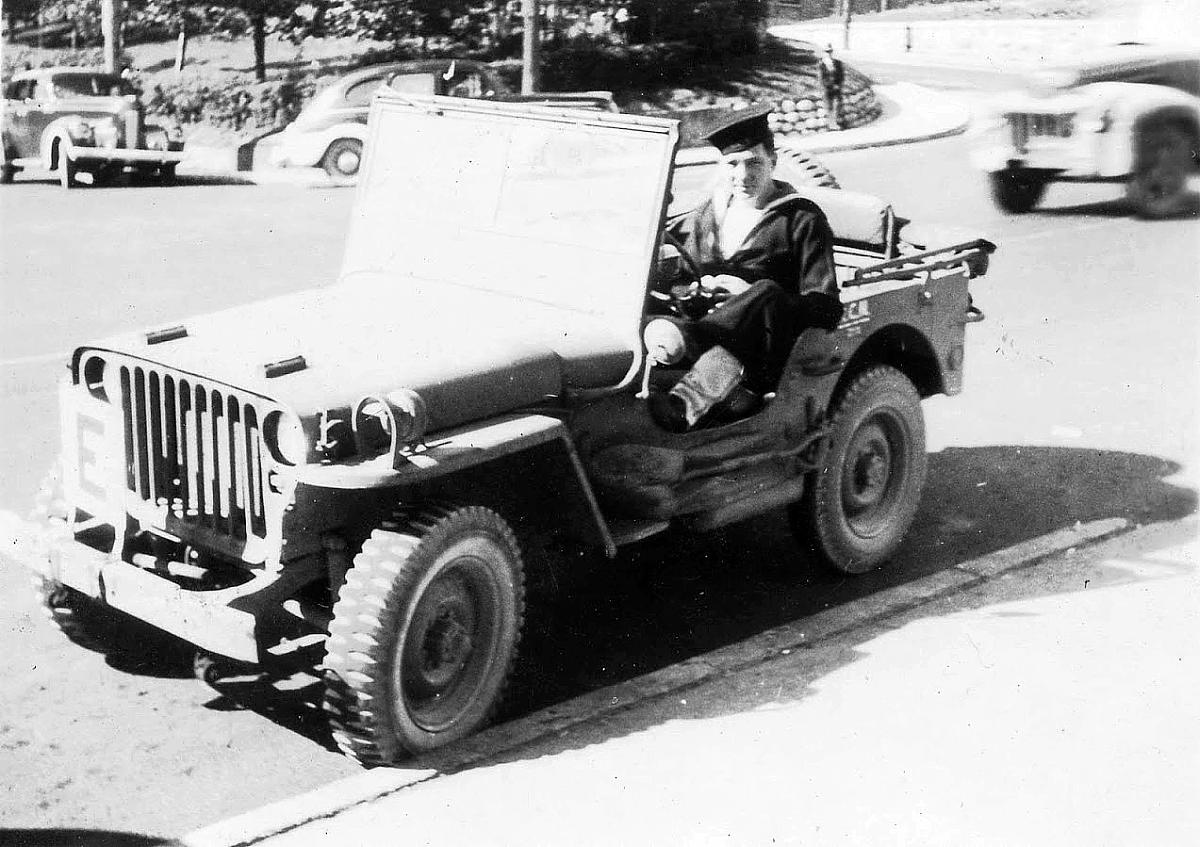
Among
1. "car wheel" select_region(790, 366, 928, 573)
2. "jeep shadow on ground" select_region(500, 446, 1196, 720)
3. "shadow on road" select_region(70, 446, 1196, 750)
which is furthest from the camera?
"car wheel" select_region(790, 366, 928, 573)

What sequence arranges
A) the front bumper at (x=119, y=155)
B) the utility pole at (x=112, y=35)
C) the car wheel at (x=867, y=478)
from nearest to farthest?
the car wheel at (x=867, y=478), the front bumper at (x=119, y=155), the utility pole at (x=112, y=35)

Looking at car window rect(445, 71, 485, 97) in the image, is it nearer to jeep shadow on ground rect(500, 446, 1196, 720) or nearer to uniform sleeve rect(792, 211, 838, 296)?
jeep shadow on ground rect(500, 446, 1196, 720)

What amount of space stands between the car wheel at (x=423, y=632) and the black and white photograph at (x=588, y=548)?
1cm

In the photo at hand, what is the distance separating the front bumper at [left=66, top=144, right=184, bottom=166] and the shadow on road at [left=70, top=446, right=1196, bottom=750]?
14.6 metres

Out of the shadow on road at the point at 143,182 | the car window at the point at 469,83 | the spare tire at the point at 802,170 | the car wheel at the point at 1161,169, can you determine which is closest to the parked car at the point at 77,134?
the shadow on road at the point at 143,182

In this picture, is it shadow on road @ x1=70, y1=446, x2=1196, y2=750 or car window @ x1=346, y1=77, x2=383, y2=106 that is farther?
car window @ x1=346, y1=77, x2=383, y2=106

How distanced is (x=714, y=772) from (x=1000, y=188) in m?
12.5

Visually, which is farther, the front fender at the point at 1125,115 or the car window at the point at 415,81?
the car window at the point at 415,81

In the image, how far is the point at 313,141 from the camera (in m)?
20.8

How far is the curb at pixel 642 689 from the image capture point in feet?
15.0

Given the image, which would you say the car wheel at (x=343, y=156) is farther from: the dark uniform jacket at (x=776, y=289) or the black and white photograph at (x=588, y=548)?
the dark uniform jacket at (x=776, y=289)

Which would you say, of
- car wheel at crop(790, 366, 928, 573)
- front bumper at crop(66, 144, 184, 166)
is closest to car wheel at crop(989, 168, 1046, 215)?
car wheel at crop(790, 366, 928, 573)

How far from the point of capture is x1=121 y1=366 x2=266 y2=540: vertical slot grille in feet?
16.0

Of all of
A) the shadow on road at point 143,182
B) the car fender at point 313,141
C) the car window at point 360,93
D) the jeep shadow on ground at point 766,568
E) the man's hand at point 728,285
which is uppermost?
the man's hand at point 728,285
